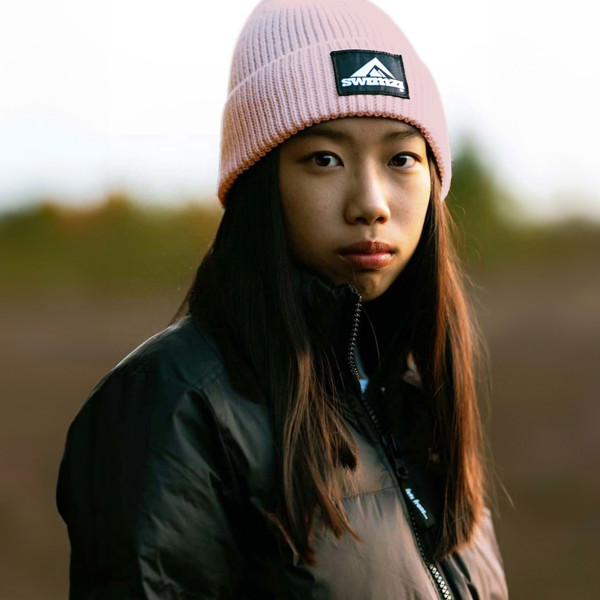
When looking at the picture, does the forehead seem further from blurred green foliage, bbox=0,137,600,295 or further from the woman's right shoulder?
blurred green foliage, bbox=0,137,600,295

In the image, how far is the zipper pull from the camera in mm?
1456

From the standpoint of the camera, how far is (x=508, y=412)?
5.68 m

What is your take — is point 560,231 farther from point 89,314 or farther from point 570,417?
point 89,314

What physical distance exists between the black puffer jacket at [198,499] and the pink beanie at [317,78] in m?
0.30

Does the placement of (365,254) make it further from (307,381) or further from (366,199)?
(307,381)

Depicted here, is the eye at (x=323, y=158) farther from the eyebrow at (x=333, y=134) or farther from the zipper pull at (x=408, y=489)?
the zipper pull at (x=408, y=489)

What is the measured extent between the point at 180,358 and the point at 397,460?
1.51ft

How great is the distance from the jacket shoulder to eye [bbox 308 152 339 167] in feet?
1.16

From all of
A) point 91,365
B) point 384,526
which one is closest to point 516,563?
point 91,365

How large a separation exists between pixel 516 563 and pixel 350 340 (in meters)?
3.44

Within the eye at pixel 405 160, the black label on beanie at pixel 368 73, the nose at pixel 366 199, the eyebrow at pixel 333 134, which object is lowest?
the nose at pixel 366 199

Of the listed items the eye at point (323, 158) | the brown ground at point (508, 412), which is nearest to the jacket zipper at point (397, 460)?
the eye at point (323, 158)

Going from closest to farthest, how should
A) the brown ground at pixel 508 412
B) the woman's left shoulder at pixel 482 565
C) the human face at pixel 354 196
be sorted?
the human face at pixel 354 196, the woman's left shoulder at pixel 482 565, the brown ground at pixel 508 412

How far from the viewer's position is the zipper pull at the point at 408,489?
1456mm
